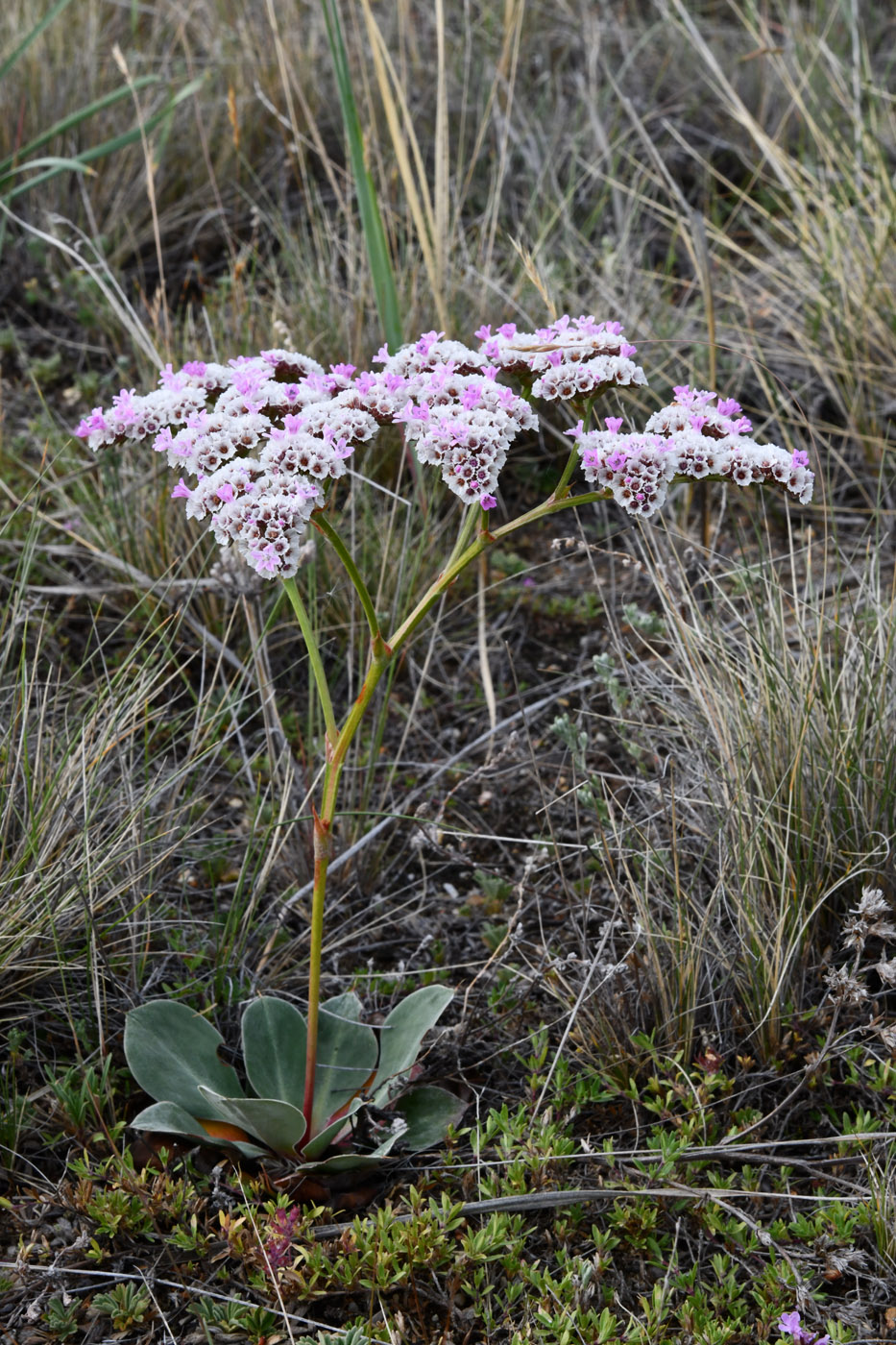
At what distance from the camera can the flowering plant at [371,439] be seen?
4.26 feet

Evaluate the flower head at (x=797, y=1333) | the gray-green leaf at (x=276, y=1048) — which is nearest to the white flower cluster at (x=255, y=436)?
the gray-green leaf at (x=276, y=1048)

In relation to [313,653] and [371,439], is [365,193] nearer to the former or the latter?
[371,439]

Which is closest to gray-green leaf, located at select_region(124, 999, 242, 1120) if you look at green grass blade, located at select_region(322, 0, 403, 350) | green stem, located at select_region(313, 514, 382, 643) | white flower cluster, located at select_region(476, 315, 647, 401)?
green stem, located at select_region(313, 514, 382, 643)

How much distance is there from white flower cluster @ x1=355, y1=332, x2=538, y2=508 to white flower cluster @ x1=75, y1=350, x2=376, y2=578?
0.05m

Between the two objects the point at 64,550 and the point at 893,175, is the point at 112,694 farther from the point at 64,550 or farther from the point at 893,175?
the point at 893,175

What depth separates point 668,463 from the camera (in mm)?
1337

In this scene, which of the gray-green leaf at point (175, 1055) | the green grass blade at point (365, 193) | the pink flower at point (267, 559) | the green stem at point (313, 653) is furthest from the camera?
the green grass blade at point (365, 193)

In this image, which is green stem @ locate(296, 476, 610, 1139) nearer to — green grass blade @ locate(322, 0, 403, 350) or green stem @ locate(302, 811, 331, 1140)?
green stem @ locate(302, 811, 331, 1140)

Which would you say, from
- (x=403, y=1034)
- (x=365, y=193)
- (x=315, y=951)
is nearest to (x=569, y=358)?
(x=315, y=951)

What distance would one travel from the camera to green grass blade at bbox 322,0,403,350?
237cm

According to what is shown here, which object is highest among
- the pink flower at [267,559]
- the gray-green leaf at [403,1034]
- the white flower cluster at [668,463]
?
the pink flower at [267,559]

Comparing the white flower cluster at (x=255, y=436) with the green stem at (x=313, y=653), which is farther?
the green stem at (x=313, y=653)

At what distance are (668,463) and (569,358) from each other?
0.74 feet

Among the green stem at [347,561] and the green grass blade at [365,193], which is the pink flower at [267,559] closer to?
the green stem at [347,561]
